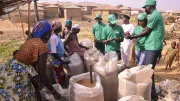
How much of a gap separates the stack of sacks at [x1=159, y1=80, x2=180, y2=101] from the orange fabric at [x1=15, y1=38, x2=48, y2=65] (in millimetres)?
1954

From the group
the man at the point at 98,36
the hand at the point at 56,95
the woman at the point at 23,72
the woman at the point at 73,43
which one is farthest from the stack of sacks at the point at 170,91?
the man at the point at 98,36

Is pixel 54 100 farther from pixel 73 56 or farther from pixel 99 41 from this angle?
pixel 99 41

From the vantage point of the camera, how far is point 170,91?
9.93ft

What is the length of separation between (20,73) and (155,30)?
76.4 inches

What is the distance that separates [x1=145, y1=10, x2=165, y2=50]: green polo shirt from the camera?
2.89m

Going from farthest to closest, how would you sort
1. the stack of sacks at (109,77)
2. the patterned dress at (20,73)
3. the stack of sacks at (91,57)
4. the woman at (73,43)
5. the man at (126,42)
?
the man at (126,42)
the woman at (73,43)
the stack of sacks at (91,57)
the stack of sacks at (109,77)
the patterned dress at (20,73)

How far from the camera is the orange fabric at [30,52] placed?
6.40ft

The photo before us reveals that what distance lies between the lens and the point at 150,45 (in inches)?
118

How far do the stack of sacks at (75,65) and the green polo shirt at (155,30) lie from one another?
3.83 ft

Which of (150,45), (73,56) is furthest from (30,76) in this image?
(150,45)

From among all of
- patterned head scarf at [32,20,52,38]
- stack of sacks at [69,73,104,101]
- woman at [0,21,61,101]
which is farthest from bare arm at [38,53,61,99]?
patterned head scarf at [32,20,52,38]

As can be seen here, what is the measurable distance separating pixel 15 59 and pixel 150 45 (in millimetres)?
1906

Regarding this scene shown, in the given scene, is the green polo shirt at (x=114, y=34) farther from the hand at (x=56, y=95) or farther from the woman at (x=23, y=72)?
the woman at (x=23, y=72)

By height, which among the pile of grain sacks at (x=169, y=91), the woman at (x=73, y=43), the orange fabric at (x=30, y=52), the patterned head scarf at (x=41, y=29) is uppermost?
the patterned head scarf at (x=41, y=29)
